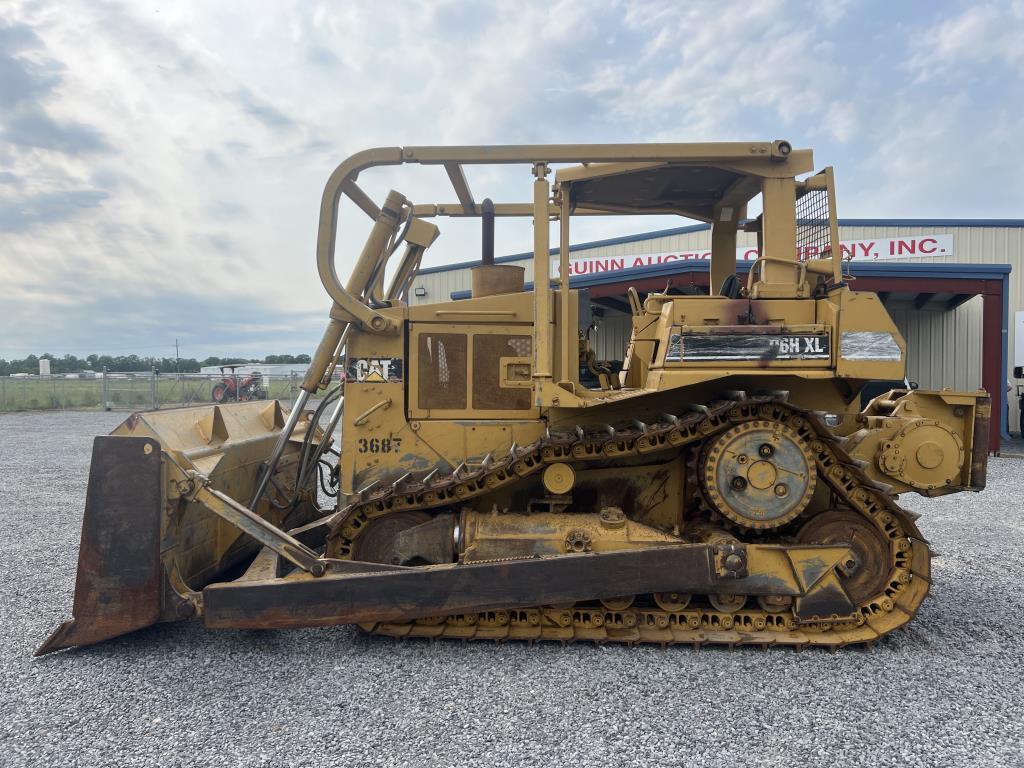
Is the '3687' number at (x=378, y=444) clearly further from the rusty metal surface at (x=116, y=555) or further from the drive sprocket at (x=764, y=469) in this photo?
the drive sprocket at (x=764, y=469)

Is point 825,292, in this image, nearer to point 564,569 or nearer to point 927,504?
point 564,569

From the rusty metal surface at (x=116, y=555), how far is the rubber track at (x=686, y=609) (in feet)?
3.74

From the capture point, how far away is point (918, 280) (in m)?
14.2

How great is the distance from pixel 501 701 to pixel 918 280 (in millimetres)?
14657

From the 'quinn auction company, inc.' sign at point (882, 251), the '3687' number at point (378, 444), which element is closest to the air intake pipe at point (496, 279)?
the '3687' number at point (378, 444)

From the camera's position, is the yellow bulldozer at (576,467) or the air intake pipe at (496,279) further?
the air intake pipe at (496,279)

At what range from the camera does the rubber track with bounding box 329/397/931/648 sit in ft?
13.5

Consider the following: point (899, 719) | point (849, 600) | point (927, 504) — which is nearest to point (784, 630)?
point (849, 600)

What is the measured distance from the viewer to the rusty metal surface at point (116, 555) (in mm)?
3967

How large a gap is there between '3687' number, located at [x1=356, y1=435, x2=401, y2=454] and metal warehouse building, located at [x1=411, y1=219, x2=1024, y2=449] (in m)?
7.42

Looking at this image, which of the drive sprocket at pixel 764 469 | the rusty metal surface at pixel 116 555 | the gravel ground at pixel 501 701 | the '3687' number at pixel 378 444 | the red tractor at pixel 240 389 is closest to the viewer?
the gravel ground at pixel 501 701

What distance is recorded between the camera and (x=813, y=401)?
4645 mm

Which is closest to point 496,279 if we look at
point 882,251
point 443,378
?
point 443,378

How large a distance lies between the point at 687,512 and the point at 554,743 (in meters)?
2.09
